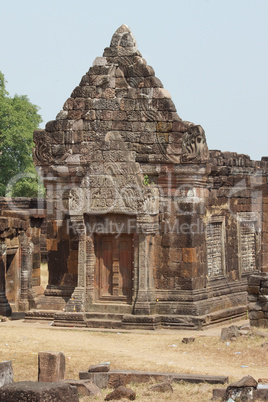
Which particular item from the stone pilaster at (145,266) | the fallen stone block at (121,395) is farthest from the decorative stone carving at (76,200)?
Result: the fallen stone block at (121,395)

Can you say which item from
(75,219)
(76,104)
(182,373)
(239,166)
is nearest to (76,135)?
(76,104)

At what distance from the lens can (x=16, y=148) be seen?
3966cm

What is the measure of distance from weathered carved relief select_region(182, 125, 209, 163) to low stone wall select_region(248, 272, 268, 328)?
131 inches

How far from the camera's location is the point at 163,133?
1877 cm

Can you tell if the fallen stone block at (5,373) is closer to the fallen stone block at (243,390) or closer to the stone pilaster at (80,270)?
the fallen stone block at (243,390)

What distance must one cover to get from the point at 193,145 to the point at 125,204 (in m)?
1.91

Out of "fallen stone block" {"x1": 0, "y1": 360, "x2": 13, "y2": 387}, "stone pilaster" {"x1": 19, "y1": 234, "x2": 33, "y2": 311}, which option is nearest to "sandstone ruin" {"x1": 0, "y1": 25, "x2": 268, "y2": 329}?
"stone pilaster" {"x1": 19, "y1": 234, "x2": 33, "y2": 311}

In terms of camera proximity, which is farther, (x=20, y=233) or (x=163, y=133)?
(x=20, y=233)

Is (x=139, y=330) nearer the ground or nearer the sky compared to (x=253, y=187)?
nearer the ground

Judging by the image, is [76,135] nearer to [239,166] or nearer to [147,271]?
[147,271]

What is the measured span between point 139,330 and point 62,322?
1.83m

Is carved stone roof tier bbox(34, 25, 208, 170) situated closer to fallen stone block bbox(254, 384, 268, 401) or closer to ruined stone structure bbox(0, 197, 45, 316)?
ruined stone structure bbox(0, 197, 45, 316)

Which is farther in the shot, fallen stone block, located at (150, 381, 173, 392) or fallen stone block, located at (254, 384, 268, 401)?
fallen stone block, located at (150, 381, 173, 392)

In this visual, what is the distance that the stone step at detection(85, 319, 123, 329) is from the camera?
18.3m
